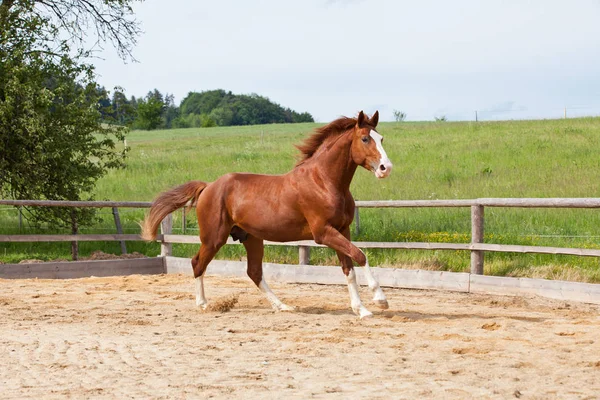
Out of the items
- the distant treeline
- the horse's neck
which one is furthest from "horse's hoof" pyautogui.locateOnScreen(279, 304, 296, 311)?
the distant treeline

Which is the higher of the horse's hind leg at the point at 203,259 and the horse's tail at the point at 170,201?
the horse's tail at the point at 170,201

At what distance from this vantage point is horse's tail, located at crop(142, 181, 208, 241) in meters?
9.15

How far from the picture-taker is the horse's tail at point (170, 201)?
9.15 m

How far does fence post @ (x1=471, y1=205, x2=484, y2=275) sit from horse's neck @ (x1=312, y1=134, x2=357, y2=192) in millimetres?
2478

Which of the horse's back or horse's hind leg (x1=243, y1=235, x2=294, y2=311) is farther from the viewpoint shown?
horse's hind leg (x1=243, y1=235, x2=294, y2=311)

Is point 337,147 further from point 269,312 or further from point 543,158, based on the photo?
point 543,158

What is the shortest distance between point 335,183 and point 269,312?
1.57 meters

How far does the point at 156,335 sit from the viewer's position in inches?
261

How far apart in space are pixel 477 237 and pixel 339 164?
8.86 feet

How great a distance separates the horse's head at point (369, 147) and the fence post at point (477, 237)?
255 centimetres

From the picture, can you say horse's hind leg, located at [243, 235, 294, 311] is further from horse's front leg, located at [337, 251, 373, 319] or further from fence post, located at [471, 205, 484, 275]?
fence post, located at [471, 205, 484, 275]

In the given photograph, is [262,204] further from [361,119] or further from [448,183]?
[448,183]

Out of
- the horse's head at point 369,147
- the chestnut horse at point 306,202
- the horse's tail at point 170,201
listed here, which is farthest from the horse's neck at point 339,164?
the horse's tail at point 170,201

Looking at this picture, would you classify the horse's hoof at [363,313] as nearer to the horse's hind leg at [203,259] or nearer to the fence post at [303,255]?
the horse's hind leg at [203,259]
